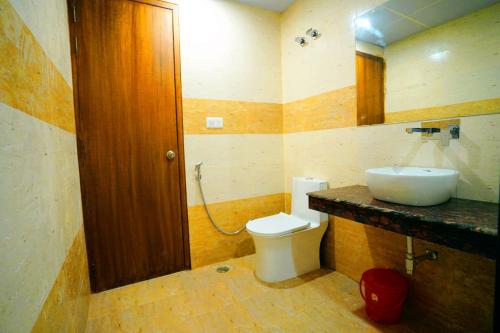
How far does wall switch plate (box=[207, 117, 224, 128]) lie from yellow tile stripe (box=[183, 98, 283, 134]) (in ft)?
0.10

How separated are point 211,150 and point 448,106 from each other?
1.73 meters

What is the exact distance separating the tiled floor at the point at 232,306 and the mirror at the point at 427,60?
1290 mm

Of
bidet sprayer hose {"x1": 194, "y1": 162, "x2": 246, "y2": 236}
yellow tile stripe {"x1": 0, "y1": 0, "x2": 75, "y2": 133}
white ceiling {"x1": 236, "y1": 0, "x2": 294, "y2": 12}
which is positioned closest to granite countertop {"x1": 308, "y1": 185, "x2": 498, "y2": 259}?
bidet sprayer hose {"x1": 194, "y1": 162, "x2": 246, "y2": 236}

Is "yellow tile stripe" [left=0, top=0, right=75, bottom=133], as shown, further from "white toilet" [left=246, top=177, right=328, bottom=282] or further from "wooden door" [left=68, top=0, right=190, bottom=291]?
"white toilet" [left=246, top=177, right=328, bottom=282]

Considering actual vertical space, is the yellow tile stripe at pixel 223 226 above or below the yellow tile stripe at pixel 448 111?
below

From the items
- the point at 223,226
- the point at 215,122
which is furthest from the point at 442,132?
the point at 223,226

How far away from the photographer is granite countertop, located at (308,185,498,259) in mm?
859

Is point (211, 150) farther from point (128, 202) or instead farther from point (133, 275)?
point (133, 275)

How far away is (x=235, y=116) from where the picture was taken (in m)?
2.29

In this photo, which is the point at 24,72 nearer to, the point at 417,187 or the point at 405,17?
the point at 417,187

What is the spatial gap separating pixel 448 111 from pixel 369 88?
0.53 meters

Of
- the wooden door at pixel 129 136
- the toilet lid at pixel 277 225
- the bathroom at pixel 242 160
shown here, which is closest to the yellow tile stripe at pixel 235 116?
the bathroom at pixel 242 160

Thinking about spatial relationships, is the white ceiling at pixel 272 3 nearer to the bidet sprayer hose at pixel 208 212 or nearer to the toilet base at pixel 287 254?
the bidet sprayer hose at pixel 208 212

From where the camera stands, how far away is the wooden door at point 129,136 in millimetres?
1751
